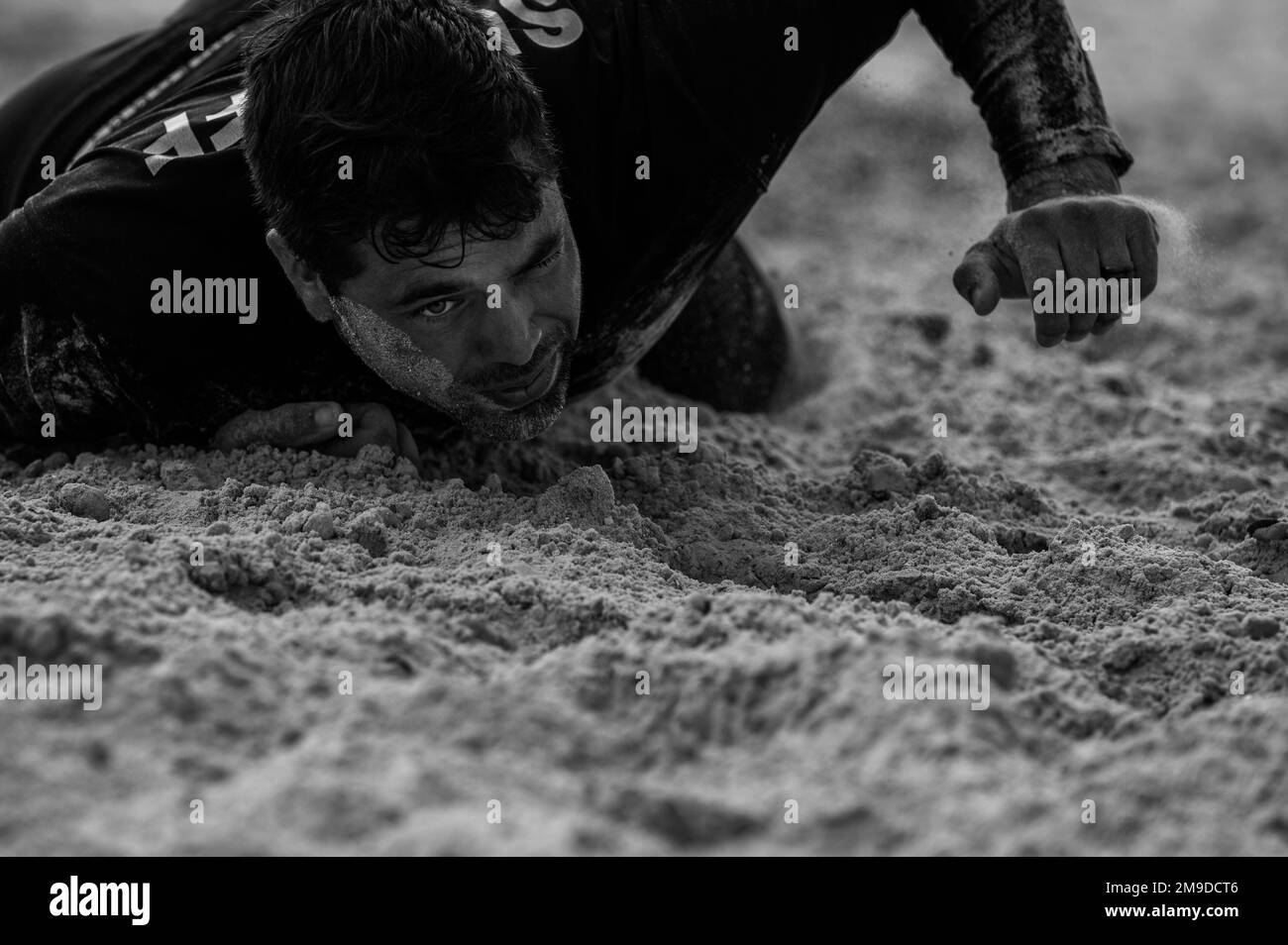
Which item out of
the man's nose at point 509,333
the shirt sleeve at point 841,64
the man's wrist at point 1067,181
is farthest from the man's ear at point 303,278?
the man's wrist at point 1067,181

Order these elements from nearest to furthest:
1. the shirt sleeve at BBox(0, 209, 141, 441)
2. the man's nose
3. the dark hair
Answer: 1. the dark hair
2. the man's nose
3. the shirt sleeve at BBox(0, 209, 141, 441)

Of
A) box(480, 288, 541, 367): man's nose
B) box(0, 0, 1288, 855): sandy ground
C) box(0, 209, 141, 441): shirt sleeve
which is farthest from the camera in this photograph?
box(0, 209, 141, 441): shirt sleeve

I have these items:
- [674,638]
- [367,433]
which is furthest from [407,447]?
[674,638]

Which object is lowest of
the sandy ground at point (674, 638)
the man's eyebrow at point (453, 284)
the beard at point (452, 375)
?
the sandy ground at point (674, 638)

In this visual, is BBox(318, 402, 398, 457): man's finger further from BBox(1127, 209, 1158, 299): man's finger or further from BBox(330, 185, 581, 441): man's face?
BBox(1127, 209, 1158, 299): man's finger

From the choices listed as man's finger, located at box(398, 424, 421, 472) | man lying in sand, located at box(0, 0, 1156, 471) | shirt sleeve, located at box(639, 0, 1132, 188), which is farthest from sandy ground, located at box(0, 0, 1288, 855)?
shirt sleeve, located at box(639, 0, 1132, 188)

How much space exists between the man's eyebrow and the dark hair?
0.04 meters

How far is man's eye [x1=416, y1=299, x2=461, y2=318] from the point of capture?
5.47 ft

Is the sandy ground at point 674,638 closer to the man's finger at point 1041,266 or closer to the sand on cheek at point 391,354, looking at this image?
the sand on cheek at point 391,354

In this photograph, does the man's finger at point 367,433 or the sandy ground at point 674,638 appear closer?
the sandy ground at point 674,638

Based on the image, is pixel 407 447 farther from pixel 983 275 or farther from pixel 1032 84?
pixel 1032 84

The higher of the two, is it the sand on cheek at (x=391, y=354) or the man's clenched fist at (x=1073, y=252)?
the man's clenched fist at (x=1073, y=252)

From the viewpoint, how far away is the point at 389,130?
61.1 inches

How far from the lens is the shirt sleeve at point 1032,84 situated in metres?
1.84
